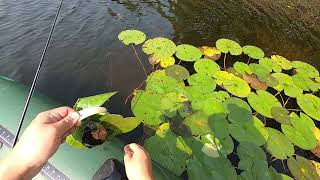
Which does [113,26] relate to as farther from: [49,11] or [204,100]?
[204,100]

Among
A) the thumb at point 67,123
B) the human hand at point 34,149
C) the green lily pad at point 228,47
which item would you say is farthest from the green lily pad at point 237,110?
the human hand at point 34,149

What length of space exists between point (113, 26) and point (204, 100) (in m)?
3.29

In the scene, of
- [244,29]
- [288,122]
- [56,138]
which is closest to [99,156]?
[56,138]

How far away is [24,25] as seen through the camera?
664 cm

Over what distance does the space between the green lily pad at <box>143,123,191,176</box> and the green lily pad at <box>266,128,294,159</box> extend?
1.21 meters

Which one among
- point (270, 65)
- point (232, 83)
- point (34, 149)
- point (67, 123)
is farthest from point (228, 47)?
point (34, 149)

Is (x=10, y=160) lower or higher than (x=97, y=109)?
higher

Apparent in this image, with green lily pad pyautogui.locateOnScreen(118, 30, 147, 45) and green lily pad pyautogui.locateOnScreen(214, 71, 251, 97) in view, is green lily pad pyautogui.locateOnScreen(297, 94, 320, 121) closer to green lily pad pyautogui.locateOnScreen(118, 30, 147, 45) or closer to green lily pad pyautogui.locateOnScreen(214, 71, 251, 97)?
green lily pad pyautogui.locateOnScreen(214, 71, 251, 97)

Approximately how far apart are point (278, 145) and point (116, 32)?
4.17 m

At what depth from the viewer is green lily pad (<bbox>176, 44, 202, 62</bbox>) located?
577 centimetres

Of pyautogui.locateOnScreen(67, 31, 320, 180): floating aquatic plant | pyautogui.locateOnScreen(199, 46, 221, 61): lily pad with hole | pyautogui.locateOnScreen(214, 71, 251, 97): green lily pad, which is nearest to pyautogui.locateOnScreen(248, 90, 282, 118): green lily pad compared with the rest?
pyautogui.locateOnScreen(67, 31, 320, 180): floating aquatic plant

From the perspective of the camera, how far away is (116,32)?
271 inches

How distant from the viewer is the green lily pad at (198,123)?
4.30m

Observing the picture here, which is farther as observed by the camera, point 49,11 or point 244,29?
point 244,29
